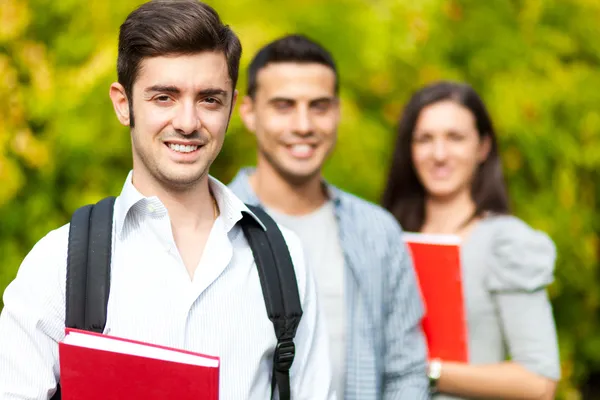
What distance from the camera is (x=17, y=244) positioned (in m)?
3.77

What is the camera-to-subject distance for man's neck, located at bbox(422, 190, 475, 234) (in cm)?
382

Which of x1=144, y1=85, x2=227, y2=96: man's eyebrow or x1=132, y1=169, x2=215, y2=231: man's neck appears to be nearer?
x1=144, y1=85, x2=227, y2=96: man's eyebrow

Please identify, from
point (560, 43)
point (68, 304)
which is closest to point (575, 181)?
point (560, 43)

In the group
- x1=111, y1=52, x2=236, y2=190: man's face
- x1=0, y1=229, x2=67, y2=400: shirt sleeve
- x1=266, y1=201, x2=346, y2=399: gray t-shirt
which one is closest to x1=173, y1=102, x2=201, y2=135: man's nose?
x1=111, y1=52, x2=236, y2=190: man's face

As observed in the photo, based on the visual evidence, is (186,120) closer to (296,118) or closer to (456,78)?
(296,118)

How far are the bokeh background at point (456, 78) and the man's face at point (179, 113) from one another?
6.54 feet

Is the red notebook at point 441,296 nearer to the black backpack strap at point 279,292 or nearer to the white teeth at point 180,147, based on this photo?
the black backpack strap at point 279,292

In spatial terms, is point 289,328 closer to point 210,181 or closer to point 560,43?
point 210,181

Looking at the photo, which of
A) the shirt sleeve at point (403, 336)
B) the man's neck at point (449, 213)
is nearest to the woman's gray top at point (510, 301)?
the man's neck at point (449, 213)

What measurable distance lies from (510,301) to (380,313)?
0.76m

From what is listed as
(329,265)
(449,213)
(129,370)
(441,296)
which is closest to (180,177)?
(129,370)

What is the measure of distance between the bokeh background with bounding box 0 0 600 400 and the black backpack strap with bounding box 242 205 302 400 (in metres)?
1.95

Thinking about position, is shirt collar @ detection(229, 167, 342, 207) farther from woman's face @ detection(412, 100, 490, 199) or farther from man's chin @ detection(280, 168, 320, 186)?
woman's face @ detection(412, 100, 490, 199)

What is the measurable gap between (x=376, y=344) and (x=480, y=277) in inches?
30.4
